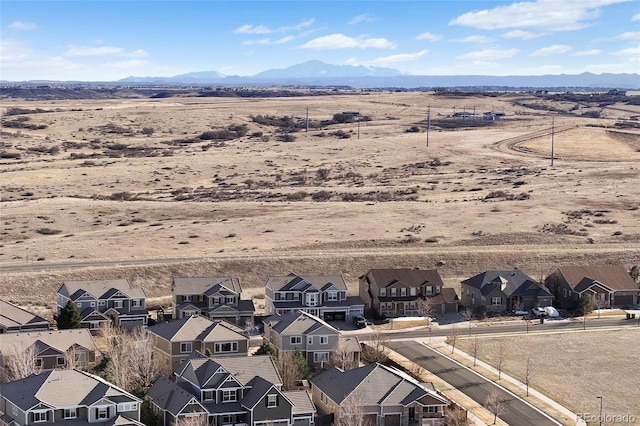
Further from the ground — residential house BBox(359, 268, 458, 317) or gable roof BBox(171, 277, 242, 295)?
gable roof BBox(171, 277, 242, 295)

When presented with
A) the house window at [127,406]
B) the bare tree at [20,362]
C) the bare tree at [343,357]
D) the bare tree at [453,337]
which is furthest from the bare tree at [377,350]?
the bare tree at [20,362]

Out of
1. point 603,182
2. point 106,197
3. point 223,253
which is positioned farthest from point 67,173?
point 603,182

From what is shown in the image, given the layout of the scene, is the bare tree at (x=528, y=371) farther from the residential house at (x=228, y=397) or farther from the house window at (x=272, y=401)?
the house window at (x=272, y=401)

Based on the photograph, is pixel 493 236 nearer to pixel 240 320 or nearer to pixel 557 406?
pixel 240 320

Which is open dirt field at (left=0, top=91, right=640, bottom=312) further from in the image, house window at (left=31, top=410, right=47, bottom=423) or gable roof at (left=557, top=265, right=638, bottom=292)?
house window at (left=31, top=410, right=47, bottom=423)

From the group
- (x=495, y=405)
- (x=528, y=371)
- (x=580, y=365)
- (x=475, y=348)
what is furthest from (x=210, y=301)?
(x=580, y=365)

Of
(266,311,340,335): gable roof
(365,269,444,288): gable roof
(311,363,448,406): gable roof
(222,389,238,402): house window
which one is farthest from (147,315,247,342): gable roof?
(365,269,444,288): gable roof
